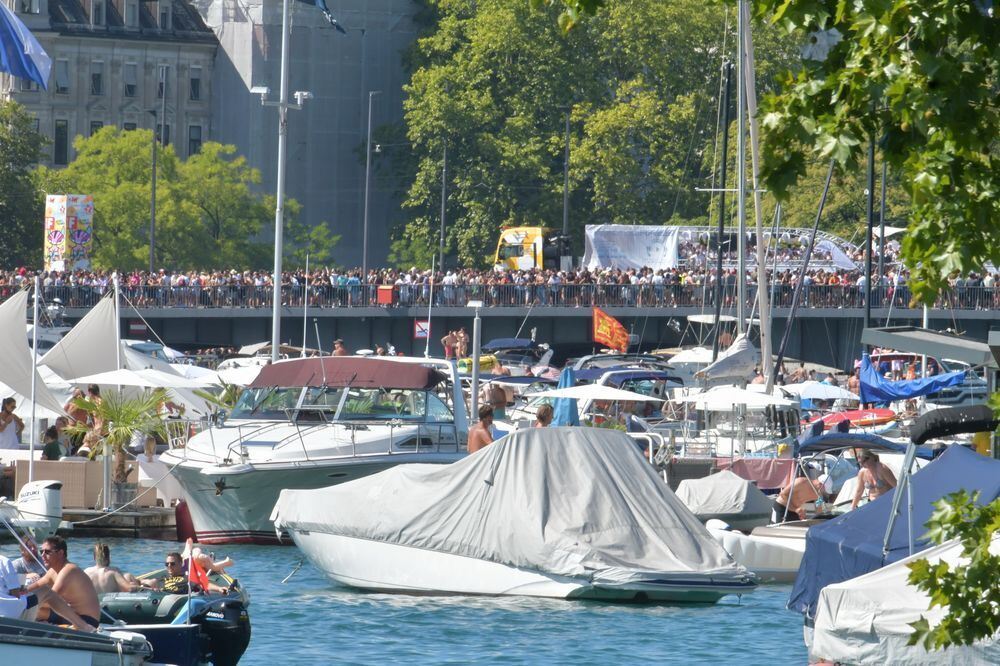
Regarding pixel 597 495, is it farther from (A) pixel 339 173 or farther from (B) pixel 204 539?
(A) pixel 339 173

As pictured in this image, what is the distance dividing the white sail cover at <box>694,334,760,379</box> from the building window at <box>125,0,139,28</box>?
2496 inches

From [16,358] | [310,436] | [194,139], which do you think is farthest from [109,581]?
[194,139]

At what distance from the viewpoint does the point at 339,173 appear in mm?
93938

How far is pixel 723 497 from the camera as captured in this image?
25109 mm

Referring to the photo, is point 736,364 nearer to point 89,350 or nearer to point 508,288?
point 89,350

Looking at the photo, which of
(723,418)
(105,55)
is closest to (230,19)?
(105,55)

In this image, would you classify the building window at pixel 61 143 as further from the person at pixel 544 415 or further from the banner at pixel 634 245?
the person at pixel 544 415

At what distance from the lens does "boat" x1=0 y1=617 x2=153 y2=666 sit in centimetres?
1261

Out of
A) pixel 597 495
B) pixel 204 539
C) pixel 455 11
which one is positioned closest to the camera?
pixel 597 495

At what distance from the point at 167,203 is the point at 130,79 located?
17935mm

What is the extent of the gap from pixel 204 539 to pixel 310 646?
751cm

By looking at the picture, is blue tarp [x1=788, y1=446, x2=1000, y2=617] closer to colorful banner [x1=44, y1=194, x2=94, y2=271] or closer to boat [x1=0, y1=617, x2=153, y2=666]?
boat [x1=0, y1=617, x2=153, y2=666]

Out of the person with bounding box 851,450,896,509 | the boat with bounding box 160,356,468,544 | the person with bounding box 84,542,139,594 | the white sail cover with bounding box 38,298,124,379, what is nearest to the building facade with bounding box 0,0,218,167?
the white sail cover with bounding box 38,298,124,379

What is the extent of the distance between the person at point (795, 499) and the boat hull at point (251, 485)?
4.27 metres
